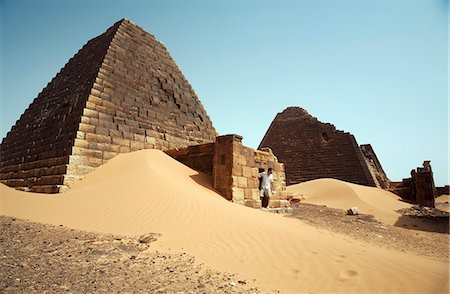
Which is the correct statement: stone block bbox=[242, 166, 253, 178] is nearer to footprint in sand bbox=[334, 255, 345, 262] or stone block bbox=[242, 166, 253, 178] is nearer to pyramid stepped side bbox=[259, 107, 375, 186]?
footprint in sand bbox=[334, 255, 345, 262]

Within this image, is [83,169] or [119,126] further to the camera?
[119,126]

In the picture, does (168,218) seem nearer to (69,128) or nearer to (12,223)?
(12,223)

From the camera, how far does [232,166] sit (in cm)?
750

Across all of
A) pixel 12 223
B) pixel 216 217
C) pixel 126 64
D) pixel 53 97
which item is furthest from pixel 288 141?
pixel 12 223

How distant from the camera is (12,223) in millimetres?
4895

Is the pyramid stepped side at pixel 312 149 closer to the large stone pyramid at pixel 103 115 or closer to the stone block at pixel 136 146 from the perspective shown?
the large stone pyramid at pixel 103 115

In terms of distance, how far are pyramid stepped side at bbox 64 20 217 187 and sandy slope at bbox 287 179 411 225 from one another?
718 cm

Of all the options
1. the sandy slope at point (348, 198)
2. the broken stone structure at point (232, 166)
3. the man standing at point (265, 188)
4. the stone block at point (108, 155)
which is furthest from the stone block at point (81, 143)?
the sandy slope at point (348, 198)

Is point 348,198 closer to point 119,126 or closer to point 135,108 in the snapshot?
point 135,108

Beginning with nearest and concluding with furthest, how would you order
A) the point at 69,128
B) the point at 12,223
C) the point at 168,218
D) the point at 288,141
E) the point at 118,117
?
the point at 12,223, the point at 168,218, the point at 69,128, the point at 118,117, the point at 288,141

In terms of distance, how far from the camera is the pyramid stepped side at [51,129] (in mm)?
8734

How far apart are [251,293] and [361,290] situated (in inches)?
43.9

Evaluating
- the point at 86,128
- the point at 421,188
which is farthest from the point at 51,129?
the point at 421,188

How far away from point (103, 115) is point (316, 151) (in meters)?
18.5
